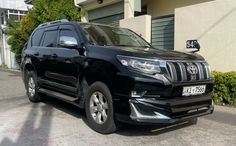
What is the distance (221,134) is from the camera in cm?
572

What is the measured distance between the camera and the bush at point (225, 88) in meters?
8.06

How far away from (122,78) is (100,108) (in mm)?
830

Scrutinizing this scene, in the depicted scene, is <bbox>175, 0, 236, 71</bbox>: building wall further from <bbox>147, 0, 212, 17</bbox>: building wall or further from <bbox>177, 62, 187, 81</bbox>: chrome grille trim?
<bbox>177, 62, 187, 81</bbox>: chrome grille trim

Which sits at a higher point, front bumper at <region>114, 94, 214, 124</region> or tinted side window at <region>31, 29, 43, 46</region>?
tinted side window at <region>31, 29, 43, 46</region>

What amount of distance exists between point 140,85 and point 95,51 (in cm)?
120

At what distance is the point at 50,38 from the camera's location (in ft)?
24.8

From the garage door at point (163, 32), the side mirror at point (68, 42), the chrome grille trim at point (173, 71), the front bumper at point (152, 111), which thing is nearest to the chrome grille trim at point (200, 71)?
the chrome grille trim at point (173, 71)

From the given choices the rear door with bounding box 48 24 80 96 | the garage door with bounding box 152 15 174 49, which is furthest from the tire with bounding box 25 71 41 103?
the garage door with bounding box 152 15 174 49

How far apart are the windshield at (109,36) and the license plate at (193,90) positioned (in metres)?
1.74

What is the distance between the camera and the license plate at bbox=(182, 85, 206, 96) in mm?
5211

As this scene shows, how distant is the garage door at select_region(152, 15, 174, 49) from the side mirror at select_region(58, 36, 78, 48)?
500cm

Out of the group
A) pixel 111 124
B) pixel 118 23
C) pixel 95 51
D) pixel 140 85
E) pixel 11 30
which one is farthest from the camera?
pixel 11 30

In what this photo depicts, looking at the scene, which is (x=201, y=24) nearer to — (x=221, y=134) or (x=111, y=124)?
(x=221, y=134)

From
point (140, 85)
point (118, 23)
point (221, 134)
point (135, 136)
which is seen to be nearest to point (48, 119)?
point (135, 136)
